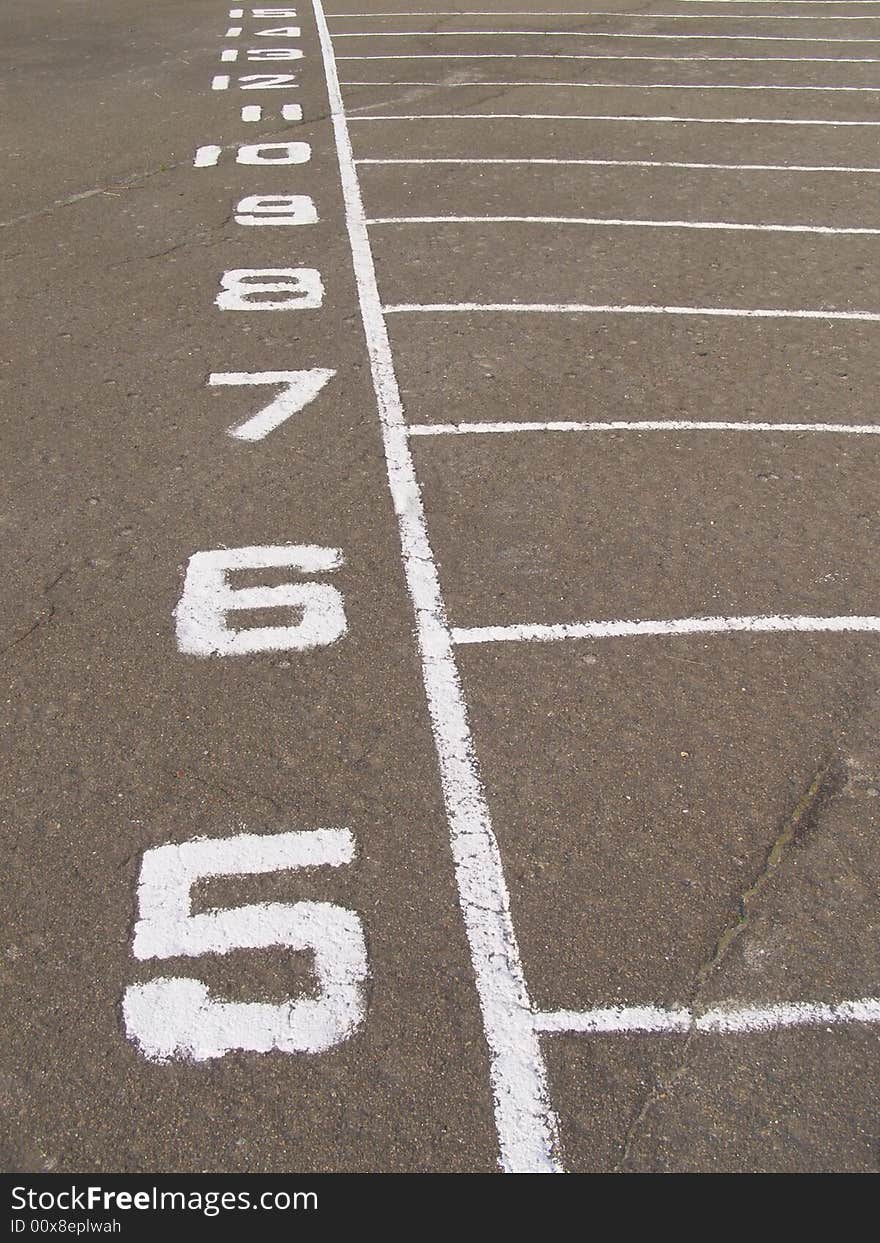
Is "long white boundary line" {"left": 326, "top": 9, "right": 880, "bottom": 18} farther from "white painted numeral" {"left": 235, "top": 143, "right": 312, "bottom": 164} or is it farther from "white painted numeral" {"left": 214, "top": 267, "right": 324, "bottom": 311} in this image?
"white painted numeral" {"left": 214, "top": 267, "right": 324, "bottom": 311}

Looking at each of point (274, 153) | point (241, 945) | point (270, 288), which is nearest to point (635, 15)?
point (274, 153)

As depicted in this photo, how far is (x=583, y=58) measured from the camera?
1323 centimetres

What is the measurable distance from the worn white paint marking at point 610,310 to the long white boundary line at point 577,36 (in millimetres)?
8245

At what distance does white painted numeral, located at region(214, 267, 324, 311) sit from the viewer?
24.3 feet

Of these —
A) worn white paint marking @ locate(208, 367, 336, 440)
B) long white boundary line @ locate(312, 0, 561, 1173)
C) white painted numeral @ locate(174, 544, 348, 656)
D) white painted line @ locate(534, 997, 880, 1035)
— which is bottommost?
white painted line @ locate(534, 997, 880, 1035)

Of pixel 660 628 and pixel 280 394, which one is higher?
pixel 280 394

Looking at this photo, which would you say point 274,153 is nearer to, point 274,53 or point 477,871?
point 274,53

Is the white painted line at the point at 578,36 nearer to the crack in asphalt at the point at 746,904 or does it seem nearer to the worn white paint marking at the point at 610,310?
the worn white paint marking at the point at 610,310

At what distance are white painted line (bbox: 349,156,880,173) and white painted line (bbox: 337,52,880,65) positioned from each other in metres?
3.88

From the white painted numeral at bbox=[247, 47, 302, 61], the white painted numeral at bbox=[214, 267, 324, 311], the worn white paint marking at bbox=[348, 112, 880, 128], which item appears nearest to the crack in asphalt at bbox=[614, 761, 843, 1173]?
the white painted numeral at bbox=[214, 267, 324, 311]

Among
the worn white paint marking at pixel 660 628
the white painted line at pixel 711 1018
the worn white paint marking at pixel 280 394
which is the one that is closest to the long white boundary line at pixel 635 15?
the worn white paint marking at pixel 280 394

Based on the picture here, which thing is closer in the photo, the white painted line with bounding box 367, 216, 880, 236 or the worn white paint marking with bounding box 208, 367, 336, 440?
the worn white paint marking with bounding box 208, 367, 336, 440

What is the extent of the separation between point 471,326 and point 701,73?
7.43 meters

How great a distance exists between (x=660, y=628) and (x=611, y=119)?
7.99 metres
